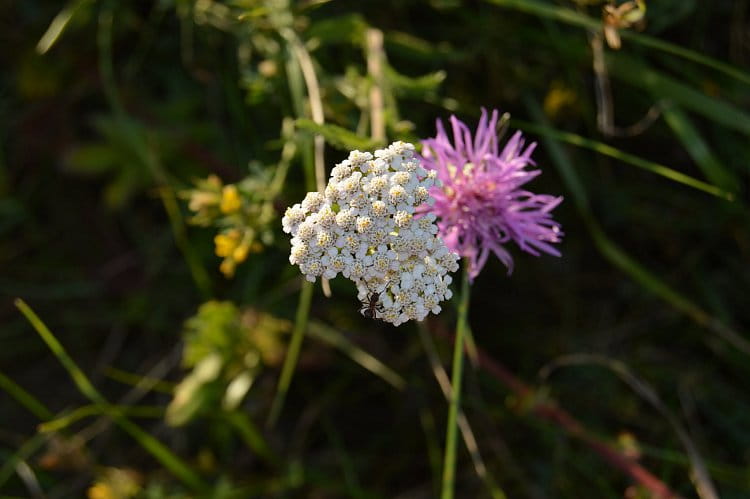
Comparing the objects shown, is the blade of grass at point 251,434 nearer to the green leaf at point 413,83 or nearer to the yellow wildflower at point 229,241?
the yellow wildflower at point 229,241

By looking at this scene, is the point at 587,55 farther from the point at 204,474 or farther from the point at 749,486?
the point at 204,474

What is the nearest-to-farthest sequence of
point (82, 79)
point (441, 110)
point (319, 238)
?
point (319, 238) → point (441, 110) → point (82, 79)

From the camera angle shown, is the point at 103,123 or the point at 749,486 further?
the point at 103,123

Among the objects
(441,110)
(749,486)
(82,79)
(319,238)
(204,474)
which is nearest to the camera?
(319,238)

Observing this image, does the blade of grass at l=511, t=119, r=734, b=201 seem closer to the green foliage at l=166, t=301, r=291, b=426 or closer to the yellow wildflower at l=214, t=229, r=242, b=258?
the yellow wildflower at l=214, t=229, r=242, b=258

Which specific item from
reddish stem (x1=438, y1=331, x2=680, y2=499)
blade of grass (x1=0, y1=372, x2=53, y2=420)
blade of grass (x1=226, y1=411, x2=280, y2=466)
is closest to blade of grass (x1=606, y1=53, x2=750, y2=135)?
reddish stem (x1=438, y1=331, x2=680, y2=499)

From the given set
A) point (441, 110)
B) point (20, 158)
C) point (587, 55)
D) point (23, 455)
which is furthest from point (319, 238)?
point (20, 158)

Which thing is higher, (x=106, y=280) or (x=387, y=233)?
(x=387, y=233)
